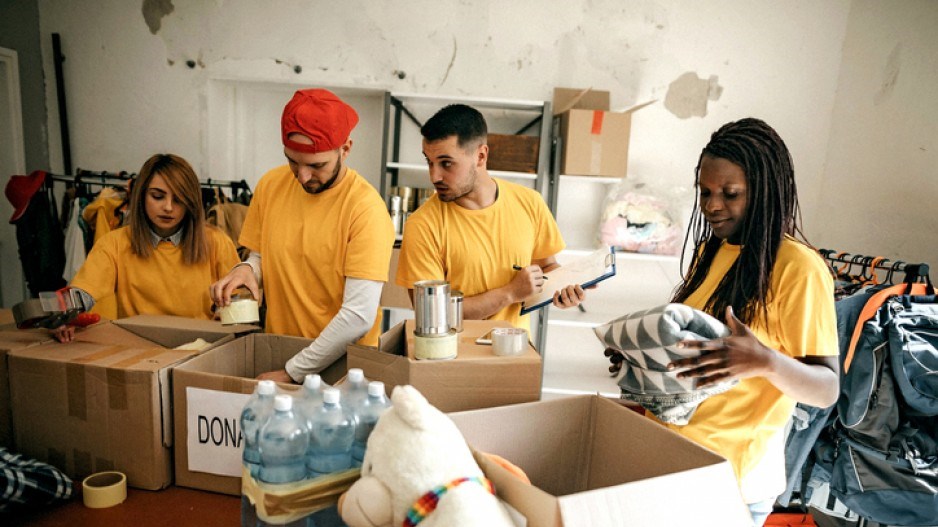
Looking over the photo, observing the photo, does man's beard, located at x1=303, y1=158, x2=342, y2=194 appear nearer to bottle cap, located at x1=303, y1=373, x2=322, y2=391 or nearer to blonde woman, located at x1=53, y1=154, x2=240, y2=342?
blonde woman, located at x1=53, y1=154, x2=240, y2=342

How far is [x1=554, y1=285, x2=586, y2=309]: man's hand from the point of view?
1424mm

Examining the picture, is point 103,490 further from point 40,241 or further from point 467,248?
point 40,241

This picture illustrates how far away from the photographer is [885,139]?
2803 millimetres

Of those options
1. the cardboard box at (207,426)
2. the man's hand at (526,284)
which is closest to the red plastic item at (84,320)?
the cardboard box at (207,426)

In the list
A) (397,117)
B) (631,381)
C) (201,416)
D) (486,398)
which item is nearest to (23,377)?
(201,416)

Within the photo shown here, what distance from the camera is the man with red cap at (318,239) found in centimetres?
133

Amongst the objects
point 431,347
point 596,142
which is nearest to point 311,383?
point 431,347

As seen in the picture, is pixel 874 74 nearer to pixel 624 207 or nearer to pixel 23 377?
pixel 624 207

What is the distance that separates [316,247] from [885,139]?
10.1 ft

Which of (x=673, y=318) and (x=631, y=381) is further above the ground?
(x=673, y=318)

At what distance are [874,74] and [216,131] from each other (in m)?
3.94

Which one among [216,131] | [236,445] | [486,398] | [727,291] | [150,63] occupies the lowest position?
[236,445]

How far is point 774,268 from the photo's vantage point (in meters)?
0.98

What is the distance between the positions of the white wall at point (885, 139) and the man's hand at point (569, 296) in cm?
226
